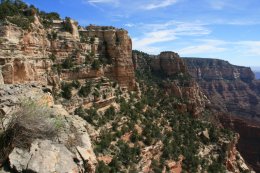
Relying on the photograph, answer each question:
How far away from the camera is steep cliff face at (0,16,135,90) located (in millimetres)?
25750

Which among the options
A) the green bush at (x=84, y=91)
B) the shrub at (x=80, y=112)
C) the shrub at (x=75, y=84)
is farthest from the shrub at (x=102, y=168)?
the shrub at (x=75, y=84)

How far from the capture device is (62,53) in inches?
1389

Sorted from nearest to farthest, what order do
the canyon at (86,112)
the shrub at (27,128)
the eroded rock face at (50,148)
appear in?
the eroded rock face at (50,148), the shrub at (27,128), the canyon at (86,112)

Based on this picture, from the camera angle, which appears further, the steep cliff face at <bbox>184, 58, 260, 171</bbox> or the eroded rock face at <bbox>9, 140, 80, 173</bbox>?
the steep cliff face at <bbox>184, 58, 260, 171</bbox>

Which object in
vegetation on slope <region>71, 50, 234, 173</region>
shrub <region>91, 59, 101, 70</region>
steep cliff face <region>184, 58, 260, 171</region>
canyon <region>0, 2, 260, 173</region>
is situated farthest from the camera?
steep cliff face <region>184, 58, 260, 171</region>

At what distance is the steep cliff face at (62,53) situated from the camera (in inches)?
1014

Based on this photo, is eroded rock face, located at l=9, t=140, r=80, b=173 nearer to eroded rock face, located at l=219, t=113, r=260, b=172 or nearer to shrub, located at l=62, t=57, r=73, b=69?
shrub, located at l=62, t=57, r=73, b=69

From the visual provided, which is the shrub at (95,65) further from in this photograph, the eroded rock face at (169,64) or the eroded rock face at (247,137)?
the eroded rock face at (247,137)

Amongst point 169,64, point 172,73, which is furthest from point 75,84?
point 169,64

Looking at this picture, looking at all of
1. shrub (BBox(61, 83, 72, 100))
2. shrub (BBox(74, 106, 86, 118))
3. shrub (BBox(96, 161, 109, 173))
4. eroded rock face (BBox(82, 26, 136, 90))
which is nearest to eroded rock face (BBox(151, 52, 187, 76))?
eroded rock face (BBox(82, 26, 136, 90))

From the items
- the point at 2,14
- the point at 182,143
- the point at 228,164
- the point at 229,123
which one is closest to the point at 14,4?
the point at 2,14

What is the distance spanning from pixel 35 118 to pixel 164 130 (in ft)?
113

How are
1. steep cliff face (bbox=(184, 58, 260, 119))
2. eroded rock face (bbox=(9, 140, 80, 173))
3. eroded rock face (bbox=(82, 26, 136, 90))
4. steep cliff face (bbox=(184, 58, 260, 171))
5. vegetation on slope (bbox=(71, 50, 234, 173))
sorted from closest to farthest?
eroded rock face (bbox=(9, 140, 80, 173)) < vegetation on slope (bbox=(71, 50, 234, 173)) < eroded rock face (bbox=(82, 26, 136, 90)) < steep cliff face (bbox=(184, 58, 260, 171)) < steep cliff face (bbox=(184, 58, 260, 119))

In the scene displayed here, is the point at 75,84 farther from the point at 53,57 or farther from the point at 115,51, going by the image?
the point at 115,51
